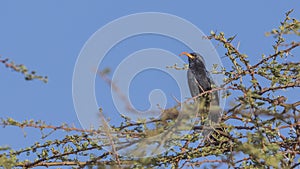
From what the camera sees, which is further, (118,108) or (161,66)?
(161,66)

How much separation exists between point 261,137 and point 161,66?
5.11 ft

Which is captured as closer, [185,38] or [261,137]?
[261,137]

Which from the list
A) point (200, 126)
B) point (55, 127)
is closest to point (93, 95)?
point (55, 127)

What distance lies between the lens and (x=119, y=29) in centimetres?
427

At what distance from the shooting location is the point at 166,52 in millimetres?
4473

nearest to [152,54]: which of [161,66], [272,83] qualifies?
[161,66]

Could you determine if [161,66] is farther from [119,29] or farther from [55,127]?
[55,127]

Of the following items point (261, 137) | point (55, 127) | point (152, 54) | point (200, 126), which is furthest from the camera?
point (152, 54)

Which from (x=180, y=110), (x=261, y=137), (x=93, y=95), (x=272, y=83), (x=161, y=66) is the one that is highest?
(x=161, y=66)

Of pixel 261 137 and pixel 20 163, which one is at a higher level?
pixel 20 163

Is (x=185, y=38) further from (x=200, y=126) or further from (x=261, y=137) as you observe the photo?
(x=261, y=137)

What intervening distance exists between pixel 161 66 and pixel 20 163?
1.31 metres

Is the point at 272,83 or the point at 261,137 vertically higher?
the point at 272,83

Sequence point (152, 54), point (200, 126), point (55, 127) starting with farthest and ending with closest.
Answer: point (152, 54)
point (200, 126)
point (55, 127)
